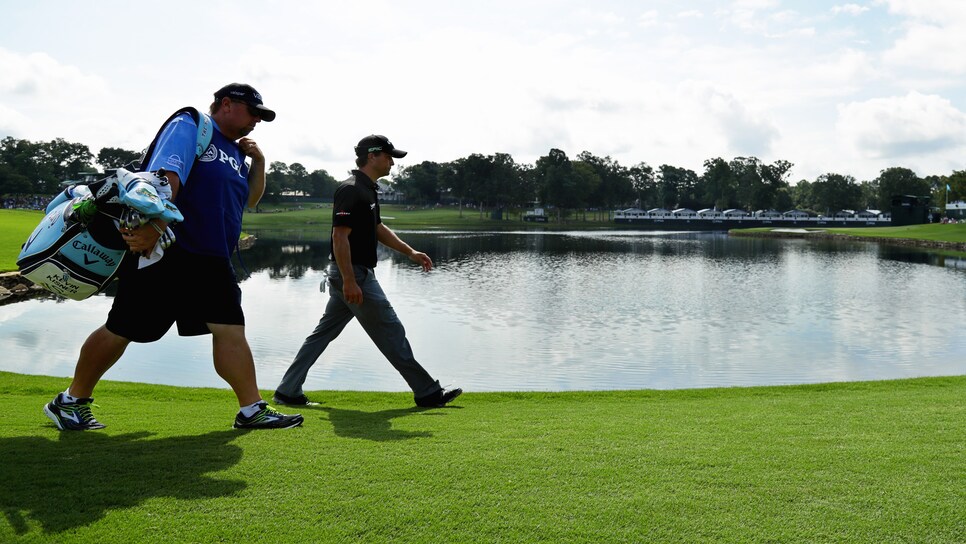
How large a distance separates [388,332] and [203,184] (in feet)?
8.02

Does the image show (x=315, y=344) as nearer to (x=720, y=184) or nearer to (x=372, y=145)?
(x=372, y=145)

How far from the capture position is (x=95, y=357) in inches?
193

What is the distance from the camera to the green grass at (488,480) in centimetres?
318

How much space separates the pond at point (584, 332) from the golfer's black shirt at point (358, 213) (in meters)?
2.16

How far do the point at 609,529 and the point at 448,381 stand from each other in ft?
28.7

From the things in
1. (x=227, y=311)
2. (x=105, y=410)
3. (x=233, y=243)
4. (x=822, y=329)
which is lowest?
(x=822, y=329)

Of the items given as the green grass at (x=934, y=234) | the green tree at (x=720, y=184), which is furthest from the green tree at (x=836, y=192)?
the green grass at (x=934, y=234)

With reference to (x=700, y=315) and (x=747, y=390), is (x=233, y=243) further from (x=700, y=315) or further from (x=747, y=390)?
(x=700, y=315)

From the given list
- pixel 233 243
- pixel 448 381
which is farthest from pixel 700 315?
pixel 233 243

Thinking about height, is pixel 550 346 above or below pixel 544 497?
below

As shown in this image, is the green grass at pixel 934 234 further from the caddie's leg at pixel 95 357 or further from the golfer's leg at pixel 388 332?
the caddie's leg at pixel 95 357

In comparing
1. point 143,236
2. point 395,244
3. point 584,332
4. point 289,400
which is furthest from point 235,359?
point 584,332

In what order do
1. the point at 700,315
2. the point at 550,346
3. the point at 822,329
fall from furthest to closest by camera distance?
the point at 700,315, the point at 822,329, the point at 550,346

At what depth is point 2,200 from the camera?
388ft
